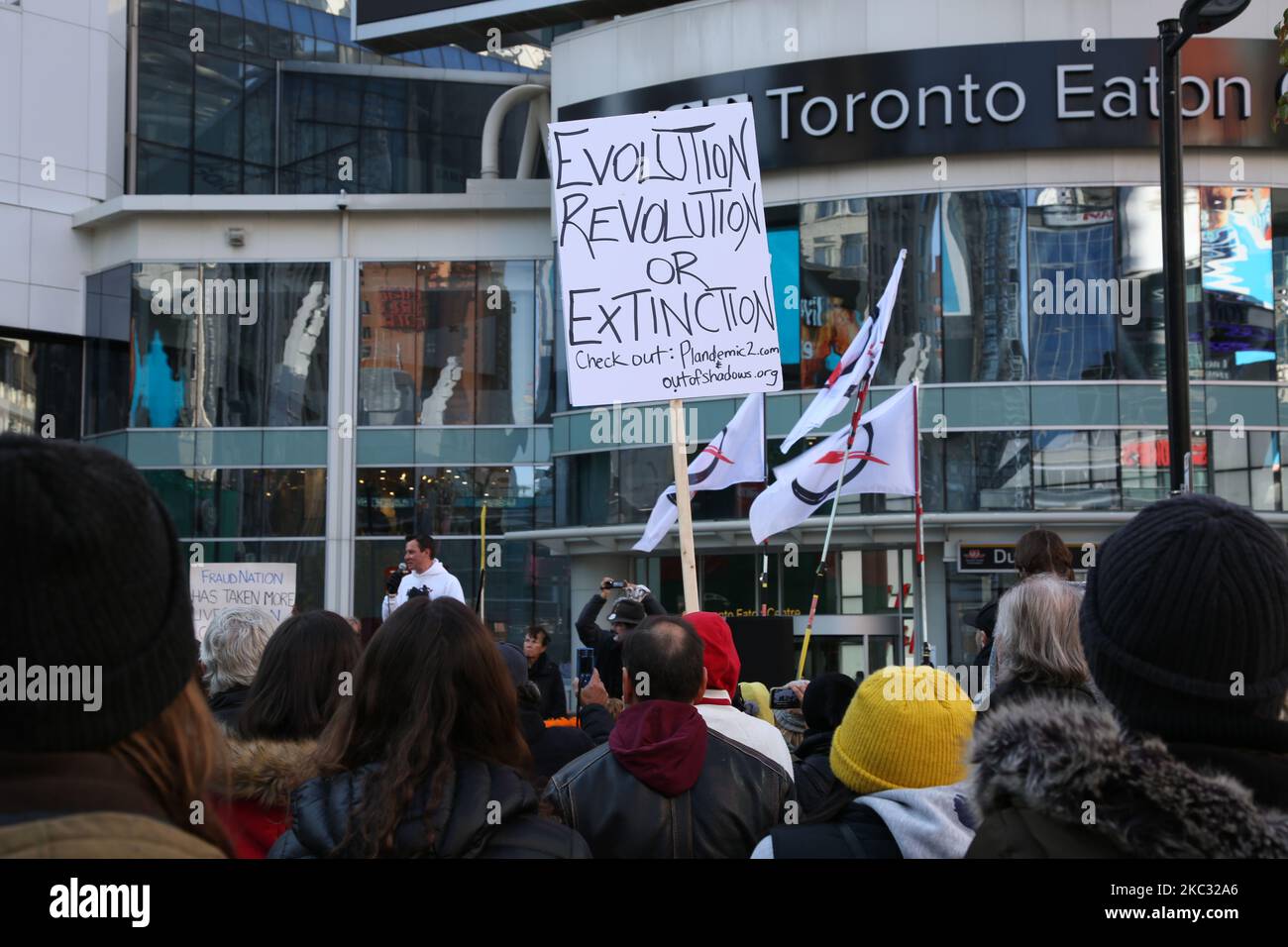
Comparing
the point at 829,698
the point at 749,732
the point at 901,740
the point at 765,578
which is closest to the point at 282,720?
the point at 749,732

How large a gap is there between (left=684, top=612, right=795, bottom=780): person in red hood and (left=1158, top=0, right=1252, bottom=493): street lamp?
534 cm

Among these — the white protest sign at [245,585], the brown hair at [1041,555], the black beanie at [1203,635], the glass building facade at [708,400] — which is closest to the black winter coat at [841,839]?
the black beanie at [1203,635]

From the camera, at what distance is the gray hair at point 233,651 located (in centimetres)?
500

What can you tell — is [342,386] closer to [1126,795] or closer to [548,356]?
[548,356]

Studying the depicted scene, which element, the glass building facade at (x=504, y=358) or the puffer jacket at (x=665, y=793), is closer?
the puffer jacket at (x=665, y=793)

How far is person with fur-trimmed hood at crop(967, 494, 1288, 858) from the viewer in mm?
2051

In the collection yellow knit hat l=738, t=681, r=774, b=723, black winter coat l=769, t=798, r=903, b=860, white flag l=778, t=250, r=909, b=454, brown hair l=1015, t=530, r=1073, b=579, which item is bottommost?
yellow knit hat l=738, t=681, r=774, b=723

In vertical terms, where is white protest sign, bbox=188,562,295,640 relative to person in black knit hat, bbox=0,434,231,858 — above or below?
below

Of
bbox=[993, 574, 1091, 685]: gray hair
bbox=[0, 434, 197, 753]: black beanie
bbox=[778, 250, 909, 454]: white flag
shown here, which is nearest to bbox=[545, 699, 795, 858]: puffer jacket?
bbox=[993, 574, 1091, 685]: gray hair

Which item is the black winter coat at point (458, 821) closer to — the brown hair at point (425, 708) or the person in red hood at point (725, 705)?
the brown hair at point (425, 708)

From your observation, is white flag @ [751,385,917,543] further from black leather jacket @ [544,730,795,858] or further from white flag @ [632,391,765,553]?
black leather jacket @ [544,730,795,858]

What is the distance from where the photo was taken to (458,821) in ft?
9.91

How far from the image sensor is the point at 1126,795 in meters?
2.08

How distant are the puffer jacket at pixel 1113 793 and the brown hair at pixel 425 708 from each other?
4.28 ft
